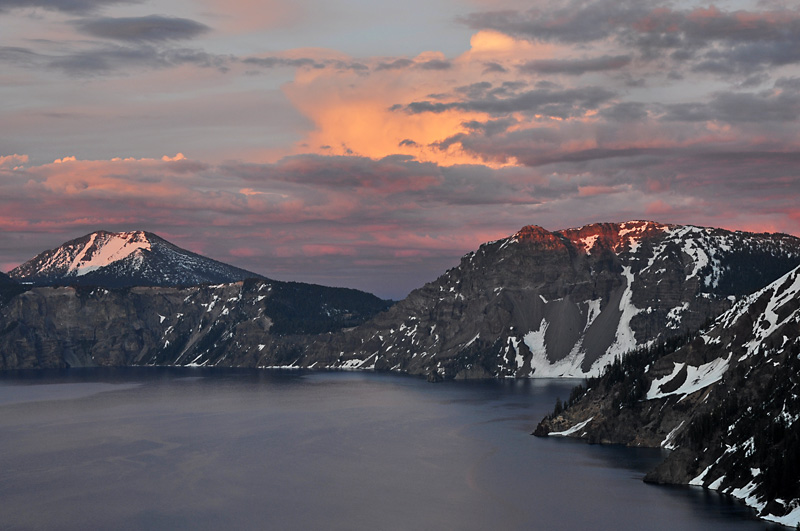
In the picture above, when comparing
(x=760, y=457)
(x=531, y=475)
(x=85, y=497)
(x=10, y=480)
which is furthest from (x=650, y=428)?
(x=10, y=480)

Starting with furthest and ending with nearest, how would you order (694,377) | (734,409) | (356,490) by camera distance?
(694,377) < (356,490) < (734,409)

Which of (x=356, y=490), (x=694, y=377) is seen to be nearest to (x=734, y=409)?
(x=694, y=377)

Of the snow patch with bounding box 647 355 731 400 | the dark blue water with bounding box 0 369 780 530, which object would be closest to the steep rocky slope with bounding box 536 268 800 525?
the snow patch with bounding box 647 355 731 400

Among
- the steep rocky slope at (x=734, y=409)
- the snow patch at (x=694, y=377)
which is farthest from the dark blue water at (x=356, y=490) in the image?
the snow patch at (x=694, y=377)

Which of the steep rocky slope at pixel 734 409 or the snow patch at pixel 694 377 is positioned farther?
the snow patch at pixel 694 377

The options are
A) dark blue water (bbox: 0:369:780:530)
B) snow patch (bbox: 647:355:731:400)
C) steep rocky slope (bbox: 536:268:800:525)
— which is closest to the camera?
steep rocky slope (bbox: 536:268:800:525)

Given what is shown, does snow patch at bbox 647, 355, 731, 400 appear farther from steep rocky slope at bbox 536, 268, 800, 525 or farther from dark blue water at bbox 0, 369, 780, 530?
dark blue water at bbox 0, 369, 780, 530

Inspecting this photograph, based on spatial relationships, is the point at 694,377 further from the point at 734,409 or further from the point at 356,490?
the point at 356,490

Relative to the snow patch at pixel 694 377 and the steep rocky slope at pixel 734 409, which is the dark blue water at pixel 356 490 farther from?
the snow patch at pixel 694 377
